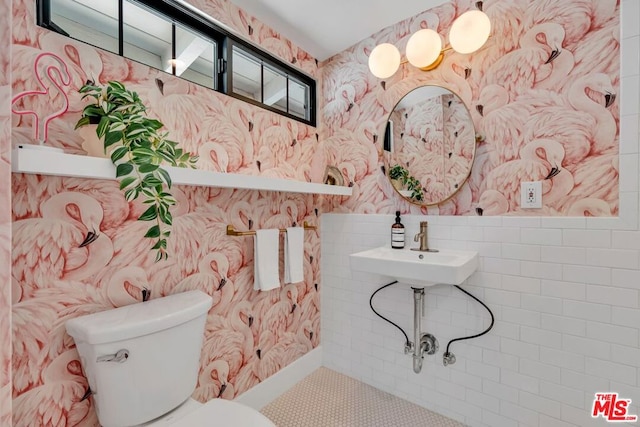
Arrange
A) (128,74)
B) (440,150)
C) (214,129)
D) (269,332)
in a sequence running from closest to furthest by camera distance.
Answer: (128,74) < (214,129) < (440,150) < (269,332)

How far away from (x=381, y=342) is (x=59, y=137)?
1974mm

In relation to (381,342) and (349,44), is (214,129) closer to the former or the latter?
(349,44)

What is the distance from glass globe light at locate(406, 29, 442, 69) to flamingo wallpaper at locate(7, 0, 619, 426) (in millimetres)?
98

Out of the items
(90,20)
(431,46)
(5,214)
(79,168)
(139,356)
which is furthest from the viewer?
(431,46)

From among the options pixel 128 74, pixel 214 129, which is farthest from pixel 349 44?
pixel 128 74

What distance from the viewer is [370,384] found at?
78.8 inches

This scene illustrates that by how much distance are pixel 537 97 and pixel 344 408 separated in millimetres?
1985

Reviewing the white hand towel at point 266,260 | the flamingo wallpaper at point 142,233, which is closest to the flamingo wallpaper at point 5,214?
the flamingo wallpaper at point 142,233

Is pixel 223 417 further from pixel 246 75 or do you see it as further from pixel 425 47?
pixel 425 47

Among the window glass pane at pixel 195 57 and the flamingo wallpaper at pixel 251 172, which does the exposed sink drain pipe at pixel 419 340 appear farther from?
the window glass pane at pixel 195 57

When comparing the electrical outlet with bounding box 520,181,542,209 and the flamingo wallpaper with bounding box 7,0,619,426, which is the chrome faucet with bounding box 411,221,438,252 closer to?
the flamingo wallpaper with bounding box 7,0,619,426

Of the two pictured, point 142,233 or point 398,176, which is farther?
point 398,176

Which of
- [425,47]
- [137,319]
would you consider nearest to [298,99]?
[425,47]

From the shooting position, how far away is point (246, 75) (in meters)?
1.86
